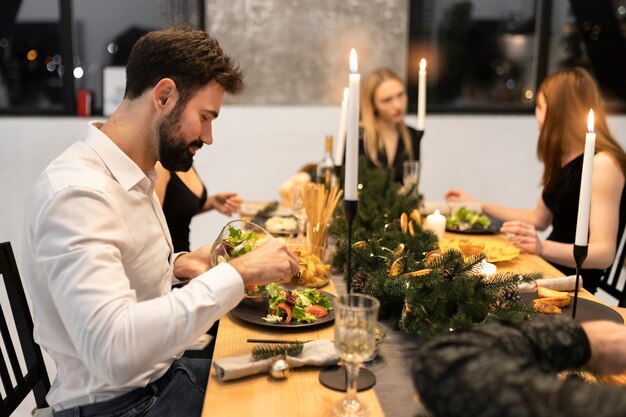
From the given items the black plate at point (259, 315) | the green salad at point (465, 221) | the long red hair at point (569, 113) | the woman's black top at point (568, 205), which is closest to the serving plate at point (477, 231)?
the green salad at point (465, 221)

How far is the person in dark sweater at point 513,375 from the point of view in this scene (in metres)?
0.69

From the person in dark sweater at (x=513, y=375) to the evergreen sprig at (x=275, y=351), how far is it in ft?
1.50

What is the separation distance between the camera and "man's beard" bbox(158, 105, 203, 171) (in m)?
1.39

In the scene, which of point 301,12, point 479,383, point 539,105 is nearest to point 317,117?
point 301,12

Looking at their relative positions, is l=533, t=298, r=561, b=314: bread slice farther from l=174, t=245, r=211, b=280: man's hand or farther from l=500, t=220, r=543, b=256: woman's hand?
l=174, t=245, r=211, b=280: man's hand

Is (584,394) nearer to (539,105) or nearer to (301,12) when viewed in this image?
(539,105)

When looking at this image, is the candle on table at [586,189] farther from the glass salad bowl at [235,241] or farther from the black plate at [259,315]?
the glass salad bowl at [235,241]

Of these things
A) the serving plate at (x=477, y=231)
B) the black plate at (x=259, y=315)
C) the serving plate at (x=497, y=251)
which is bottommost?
the serving plate at (x=477, y=231)

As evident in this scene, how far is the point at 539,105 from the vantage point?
2570 millimetres

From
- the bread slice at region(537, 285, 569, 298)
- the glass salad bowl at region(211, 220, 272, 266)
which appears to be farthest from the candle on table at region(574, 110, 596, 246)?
the glass salad bowl at region(211, 220, 272, 266)

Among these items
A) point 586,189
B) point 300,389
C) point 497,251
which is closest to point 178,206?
point 497,251

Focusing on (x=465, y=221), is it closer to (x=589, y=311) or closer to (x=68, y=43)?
(x=589, y=311)

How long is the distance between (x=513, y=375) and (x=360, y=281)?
0.82 meters

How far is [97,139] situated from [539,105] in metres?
1.84
